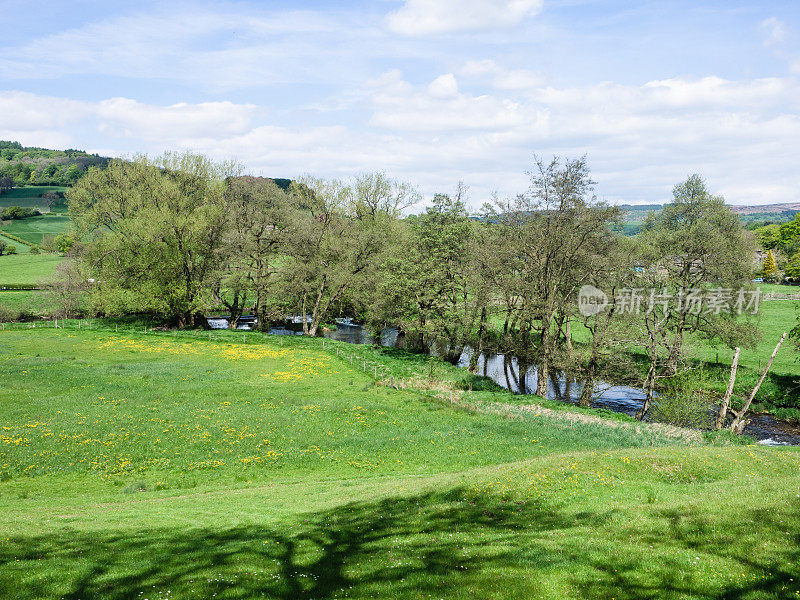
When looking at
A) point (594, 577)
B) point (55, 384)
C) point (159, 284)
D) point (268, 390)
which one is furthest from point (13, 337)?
point (594, 577)

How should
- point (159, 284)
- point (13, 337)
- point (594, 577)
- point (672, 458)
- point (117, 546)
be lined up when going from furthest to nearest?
1. point (159, 284)
2. point (13, 337)
3. point (672, 458)
4. point (117, 546)
5. point (594, 577)

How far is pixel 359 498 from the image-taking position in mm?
16391

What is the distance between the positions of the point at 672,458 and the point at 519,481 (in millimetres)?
6674

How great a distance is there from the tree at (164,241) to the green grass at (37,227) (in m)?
67.6

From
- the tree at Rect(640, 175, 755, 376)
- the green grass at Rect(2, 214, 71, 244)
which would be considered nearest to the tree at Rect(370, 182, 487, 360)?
the tree at Rect(640, 175, 755, 376)

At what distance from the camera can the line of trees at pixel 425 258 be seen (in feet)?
122

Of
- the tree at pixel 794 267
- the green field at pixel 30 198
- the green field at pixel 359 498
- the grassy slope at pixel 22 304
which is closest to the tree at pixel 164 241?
the grassy slope at pixel 22 304

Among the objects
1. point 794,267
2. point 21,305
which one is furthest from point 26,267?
point 794,267

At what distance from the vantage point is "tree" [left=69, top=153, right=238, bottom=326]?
58.6 metres

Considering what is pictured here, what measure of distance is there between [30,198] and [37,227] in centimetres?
3345

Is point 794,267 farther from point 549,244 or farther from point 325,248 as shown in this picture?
point 325,248

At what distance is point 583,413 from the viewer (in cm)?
3284

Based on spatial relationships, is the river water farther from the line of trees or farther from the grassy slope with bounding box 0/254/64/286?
the grassy slope with bounding box 0/254/64/286

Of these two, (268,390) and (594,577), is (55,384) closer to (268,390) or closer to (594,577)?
(268,390)
